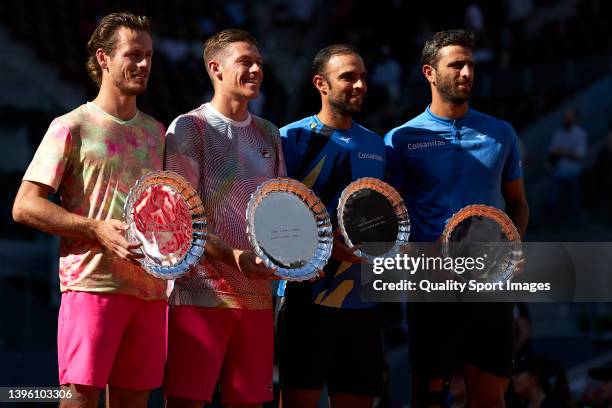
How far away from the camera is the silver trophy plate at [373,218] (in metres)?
4.43

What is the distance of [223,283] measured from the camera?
4.14 metres

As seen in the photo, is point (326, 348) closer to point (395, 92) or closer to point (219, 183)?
point (219, 183)

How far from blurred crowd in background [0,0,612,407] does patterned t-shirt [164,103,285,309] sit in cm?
238

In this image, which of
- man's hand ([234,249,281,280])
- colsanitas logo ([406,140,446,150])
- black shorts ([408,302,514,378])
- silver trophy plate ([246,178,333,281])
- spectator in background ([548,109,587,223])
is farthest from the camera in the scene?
spectator in background ([548,109,587,223])

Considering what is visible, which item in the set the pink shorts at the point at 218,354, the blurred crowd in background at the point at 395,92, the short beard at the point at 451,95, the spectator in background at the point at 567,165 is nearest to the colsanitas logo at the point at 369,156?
the short beard at the point at 451,95

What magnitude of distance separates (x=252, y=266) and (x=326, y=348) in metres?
0.76

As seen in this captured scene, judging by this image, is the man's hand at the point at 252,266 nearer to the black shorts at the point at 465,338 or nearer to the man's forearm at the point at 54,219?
the man's forearm at the point at 54,219

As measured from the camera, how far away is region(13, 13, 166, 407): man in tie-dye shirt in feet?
12.5

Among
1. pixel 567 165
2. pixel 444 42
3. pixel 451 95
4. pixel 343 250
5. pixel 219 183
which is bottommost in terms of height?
pixel 343 250

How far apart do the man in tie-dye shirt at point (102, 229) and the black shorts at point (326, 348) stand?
0.70m

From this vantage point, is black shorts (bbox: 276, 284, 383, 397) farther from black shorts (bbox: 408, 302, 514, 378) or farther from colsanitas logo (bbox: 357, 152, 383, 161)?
colsanitas logo (bbox: 357, 152, 383, 161)

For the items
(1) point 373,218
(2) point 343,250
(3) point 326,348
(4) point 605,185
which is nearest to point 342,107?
(1) point 373,218

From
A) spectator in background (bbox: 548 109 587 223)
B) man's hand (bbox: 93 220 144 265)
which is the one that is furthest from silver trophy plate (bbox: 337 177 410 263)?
spectator in background (bbox: 548 109 587 223)

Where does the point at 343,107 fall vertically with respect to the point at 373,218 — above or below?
above
